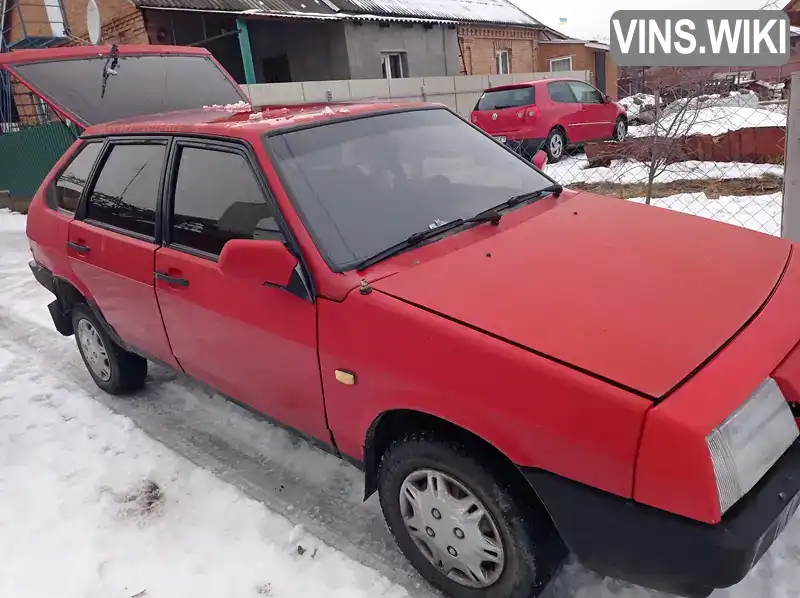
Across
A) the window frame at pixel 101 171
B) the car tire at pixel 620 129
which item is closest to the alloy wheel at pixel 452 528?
the window frame at pixel 101 171

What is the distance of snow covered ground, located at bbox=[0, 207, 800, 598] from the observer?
7.90 feet

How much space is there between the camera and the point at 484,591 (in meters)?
2.15

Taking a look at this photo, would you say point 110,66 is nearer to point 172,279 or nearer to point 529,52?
point 172,279

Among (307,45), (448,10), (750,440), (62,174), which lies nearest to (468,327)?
(750,440)

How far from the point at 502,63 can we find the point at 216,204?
21.7 m

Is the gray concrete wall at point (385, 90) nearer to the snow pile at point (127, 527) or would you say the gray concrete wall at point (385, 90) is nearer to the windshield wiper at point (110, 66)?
the windshield wiper at point (110, 66)

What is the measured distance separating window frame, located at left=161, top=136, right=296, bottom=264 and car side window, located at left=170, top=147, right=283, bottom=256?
15 millimetres

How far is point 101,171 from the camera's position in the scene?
359 cm

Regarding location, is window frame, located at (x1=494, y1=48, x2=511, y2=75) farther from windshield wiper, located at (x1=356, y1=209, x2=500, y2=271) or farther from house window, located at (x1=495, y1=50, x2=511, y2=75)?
windshield wiper, located at (x1=356, y1=209, x2=500, y2=271)

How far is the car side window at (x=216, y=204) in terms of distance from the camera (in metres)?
2.57

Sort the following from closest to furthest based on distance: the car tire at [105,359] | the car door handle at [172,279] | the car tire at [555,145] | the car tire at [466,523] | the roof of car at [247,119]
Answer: the car tire at [466,523] → the roof of car at [247,119] → the car door handle at [172,279] → the car tire at [105,359] → the car tire at [555,145]

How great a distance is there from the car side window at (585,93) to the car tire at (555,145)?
1.04 m

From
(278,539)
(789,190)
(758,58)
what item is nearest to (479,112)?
(758,58)

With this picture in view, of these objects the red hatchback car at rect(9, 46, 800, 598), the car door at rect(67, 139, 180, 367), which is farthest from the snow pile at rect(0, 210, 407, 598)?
Result: the car door at rect(67, 139, 180, 367)
